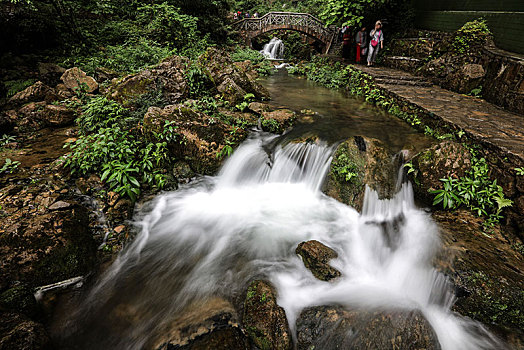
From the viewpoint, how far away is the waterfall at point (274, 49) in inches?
835

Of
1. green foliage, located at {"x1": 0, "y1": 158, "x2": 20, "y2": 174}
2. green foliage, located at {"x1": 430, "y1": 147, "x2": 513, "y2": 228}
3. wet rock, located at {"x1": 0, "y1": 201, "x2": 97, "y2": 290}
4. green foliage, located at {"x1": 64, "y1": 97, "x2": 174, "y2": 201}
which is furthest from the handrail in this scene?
wet rock, located at {"x1": 0, "y1": 201, "x2": 97, "y2": 290}

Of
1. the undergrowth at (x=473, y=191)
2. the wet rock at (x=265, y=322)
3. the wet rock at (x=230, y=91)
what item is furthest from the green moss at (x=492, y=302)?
the wet rock at (x=230, y=91)

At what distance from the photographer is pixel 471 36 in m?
7.50

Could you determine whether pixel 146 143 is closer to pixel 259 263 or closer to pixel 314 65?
pixel 259 263

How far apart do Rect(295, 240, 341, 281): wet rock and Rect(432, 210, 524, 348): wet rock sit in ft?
4.92

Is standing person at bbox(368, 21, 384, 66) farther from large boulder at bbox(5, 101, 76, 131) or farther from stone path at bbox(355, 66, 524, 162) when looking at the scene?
large boulder at bbox(5, 101, 76, 131)

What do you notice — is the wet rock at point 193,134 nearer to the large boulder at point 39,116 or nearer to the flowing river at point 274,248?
the flowing river at point 274,248

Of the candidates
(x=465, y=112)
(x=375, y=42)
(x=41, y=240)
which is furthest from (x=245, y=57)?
(x=41, y=240)

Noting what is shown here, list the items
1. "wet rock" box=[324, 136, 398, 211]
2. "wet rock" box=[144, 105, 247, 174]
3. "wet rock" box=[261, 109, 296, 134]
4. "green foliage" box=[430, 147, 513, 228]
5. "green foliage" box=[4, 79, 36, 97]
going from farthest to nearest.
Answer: "wet rock" box=[261, 109, 296, 134], "green foliage" box=[4, 79, 36, 97], "wet rock" box=[144, 105, 247, 174], "wet rock" box=[324, 136, 398, 211], "green foliage" box=[430, 147, 513, 228]

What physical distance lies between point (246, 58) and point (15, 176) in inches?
558

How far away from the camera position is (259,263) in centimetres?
392

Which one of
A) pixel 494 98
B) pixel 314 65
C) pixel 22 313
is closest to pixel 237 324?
pixel 22 313

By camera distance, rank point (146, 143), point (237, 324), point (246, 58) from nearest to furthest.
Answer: point (237, 324)
point (146, 143)
point (246, 58)

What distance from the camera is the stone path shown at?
14.5 feet
